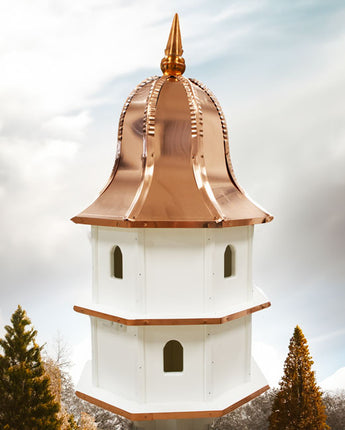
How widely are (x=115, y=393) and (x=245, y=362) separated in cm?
209

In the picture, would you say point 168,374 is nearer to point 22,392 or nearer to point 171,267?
point 171,267

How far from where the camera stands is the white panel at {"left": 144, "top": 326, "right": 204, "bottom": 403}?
585cm

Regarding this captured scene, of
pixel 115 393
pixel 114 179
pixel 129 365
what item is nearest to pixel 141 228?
pixel 114 179

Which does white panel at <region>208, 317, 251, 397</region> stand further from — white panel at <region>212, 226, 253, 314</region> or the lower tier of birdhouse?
white panel at <region>212, 226, 253, 314</region>

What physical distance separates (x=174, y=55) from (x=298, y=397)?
7.24 meters

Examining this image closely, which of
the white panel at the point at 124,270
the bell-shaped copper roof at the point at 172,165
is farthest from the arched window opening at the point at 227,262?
the white panel at the point at 124,270

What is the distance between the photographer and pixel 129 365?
597 cm

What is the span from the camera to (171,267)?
5.77 meters

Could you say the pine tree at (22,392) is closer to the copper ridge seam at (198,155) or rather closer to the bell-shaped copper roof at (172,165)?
the bell-shaped copper roof at (172,165)

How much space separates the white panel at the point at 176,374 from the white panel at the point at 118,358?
202mm

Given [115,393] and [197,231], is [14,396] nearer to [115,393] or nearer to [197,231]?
[115,393]

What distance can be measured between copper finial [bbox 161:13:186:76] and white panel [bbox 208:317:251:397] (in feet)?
13.7

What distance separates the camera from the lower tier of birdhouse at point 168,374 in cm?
579

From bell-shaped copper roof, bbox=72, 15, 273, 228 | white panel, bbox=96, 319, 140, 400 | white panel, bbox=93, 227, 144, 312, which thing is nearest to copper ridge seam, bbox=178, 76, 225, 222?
bell-shaped copper roof, bbox=72, 15, 273, 228
